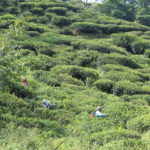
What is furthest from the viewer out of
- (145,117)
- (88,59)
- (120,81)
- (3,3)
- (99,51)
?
(3,3)

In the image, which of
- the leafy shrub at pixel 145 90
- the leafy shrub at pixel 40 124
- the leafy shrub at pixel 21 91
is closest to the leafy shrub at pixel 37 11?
the leafy shrub at pixel 145 90

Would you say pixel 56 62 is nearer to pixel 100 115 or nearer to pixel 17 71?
pixel 100 115

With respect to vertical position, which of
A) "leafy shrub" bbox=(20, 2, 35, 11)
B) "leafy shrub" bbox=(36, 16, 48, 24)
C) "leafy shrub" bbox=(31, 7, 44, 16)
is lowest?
"leafy shrub" bbox=(36, 16, 48, 24)

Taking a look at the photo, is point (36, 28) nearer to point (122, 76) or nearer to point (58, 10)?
point (58, 10)

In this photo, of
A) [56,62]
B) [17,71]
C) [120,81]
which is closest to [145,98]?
[120,81]

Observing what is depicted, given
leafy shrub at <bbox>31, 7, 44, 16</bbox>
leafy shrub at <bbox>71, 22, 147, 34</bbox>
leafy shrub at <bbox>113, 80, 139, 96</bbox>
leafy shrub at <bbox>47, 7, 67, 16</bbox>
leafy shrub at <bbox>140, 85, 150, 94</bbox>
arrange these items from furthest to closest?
leafy shrub at <bbox>47, 7, 67, 16</bbox> < leafy shrub at <bbox>31, 7, 44, 16</bbox> < leafy shrub at <bbox>71, 22, 147, 34</bbox> < leafy shrub at <bbox>140, 85, 150, 94</bbox> < leafy shrub at <bbox>113, 80, 139, 96</bbox>

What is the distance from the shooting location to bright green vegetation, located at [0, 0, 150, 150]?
30.0 feet

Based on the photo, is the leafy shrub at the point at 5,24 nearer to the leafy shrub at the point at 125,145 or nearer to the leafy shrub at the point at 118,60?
the leafy shrub at the point at 118,60

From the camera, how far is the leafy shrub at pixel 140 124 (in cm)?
1238

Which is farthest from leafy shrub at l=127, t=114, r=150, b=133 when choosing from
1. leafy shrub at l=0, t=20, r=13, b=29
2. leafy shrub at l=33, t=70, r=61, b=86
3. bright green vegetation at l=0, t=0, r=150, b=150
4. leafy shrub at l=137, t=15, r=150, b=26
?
leafy shrub at l=137, t=15, r=150, b=26

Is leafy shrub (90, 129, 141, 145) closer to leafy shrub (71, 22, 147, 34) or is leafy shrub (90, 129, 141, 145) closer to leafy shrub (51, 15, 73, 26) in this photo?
leafy shrub (71, 22, 147, 34)

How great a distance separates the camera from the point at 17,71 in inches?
364

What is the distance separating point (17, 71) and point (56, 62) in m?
11.6

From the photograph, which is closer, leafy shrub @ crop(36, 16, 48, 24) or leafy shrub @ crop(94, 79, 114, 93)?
leafy shrub @ crop(94, 79, 114, 93)
